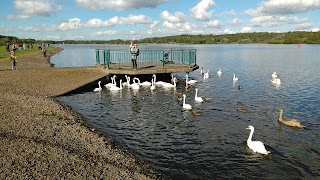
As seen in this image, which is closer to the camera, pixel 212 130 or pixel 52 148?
pixel 52 148

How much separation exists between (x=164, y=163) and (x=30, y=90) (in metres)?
16.4

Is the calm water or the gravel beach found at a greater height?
the gravel beach

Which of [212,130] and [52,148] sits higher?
[52,148]

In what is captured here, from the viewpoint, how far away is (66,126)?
1423cm

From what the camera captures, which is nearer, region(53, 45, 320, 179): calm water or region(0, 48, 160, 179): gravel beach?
region(0, 48, 160, 179): gravel beach

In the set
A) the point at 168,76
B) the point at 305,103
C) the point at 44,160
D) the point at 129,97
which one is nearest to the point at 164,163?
the point at 44,160

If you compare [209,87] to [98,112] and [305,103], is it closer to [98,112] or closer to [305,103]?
[305,103]

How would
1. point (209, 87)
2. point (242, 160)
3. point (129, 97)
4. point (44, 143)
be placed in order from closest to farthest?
point (44, 143), point (242, 160), point (129, 97), point (209, 87)

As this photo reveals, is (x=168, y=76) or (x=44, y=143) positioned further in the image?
(x=168, y=76)

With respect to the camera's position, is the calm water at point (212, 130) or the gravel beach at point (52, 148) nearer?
the gravel beach at point (52, 148)

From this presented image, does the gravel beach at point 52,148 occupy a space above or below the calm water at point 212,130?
above

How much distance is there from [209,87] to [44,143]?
72.3ft

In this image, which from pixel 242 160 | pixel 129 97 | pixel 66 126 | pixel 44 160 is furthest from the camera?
pixel 129 97

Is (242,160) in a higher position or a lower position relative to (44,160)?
lower
